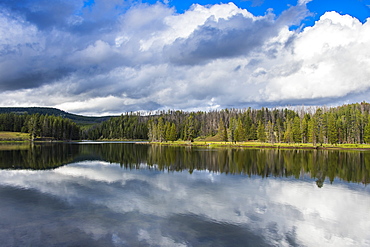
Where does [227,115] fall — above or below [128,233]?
above

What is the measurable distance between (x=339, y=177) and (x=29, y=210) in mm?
33557

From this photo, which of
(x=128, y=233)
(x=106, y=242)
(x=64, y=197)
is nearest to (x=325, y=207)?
(x=128, y=233)

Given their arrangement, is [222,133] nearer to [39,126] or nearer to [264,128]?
[264,128]

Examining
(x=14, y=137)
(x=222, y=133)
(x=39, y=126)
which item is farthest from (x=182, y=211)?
(x=39, y=126)

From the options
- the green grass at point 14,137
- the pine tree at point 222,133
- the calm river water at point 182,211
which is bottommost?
the green grass at point 14,137

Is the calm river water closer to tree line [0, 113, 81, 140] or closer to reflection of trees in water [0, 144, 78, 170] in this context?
reflection of trees in water [0, 144, 78, 170]

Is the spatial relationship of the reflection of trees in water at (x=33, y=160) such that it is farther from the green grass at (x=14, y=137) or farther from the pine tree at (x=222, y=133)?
the green grass at (x=14, y=137)

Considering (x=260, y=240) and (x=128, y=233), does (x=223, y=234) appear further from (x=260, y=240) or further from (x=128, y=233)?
(x=128, y=233)

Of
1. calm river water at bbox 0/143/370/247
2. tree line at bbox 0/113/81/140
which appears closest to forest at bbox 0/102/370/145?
tree line at bbox 0/113/81/140

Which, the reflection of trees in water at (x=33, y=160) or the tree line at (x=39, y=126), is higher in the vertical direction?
the tree line at (x=39, y=126)

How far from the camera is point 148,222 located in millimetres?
15906

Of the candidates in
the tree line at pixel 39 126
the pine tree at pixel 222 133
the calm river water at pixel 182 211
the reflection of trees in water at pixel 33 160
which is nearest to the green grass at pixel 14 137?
the tree line at pixel 39 126

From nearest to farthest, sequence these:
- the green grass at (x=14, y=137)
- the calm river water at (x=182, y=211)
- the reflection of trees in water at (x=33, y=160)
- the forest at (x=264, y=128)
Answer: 1. the calm river water at (x=182, y=211)
2. the reflection of trees in water at (x=33, y=160)
3. the forest at (x=264, y=128)
4. the green grass at (x=14, y=137)

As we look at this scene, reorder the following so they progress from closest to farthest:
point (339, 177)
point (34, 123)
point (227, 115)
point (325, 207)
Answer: point (325, 207)
point (339, 177)
point (34, 123)
point (227, 115)
